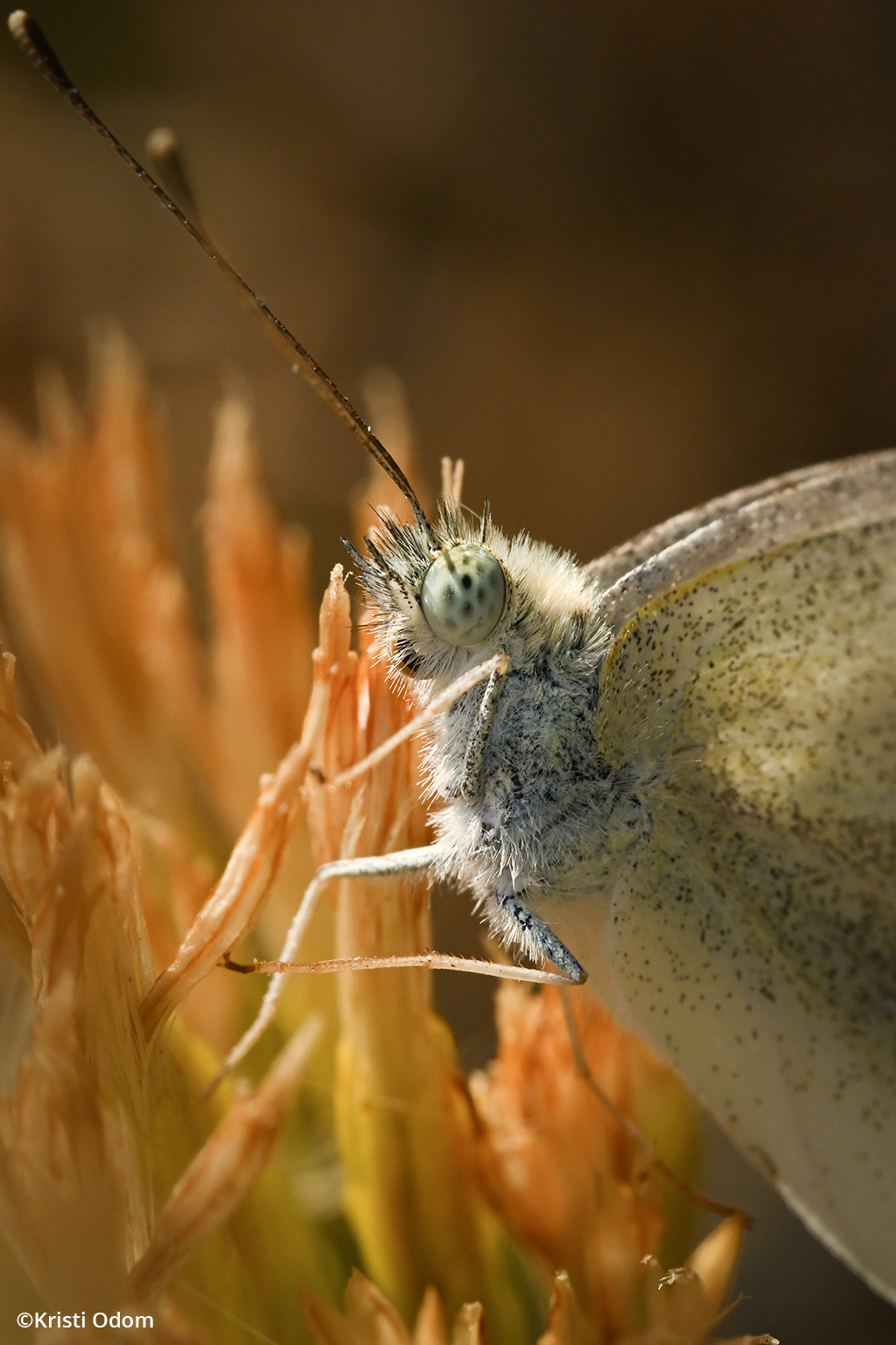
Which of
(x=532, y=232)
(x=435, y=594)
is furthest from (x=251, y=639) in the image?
(x=532, y=232)

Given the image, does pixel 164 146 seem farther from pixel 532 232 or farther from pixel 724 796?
pixel 532 232

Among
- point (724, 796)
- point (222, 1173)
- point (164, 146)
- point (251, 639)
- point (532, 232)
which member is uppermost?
point (532, 232)

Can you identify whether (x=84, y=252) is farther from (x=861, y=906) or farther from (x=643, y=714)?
(x=861, y=906)

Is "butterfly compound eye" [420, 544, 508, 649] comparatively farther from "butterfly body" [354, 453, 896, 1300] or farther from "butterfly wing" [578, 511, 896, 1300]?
"butterfly wing" [578, 511, 896, 1300]

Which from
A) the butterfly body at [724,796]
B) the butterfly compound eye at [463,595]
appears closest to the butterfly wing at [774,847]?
the butterfly body at [724,796]

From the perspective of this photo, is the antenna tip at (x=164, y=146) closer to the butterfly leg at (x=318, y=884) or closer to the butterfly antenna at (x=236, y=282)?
the butterfly antenna at (x=236, y=282)

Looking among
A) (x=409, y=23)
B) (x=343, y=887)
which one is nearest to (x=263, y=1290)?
(x=343, y=887)

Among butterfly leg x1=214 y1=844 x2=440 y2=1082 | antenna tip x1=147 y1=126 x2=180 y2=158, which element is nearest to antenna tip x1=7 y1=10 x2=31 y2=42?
antenna tip x1=147 y1=126 x2=180 y2=158
